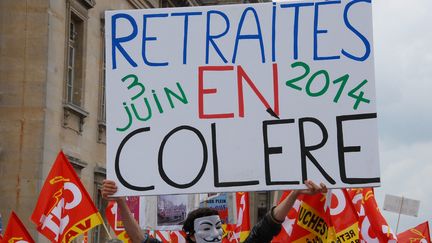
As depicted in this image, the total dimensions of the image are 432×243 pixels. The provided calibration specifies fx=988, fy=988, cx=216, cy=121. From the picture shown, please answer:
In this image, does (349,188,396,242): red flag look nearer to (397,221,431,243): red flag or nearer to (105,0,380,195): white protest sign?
(105,0,380,195): white protest sign

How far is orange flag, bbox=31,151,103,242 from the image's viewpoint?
10930 millimetres

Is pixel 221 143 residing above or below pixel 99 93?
below

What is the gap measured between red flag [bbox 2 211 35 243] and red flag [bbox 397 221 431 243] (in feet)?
21.9

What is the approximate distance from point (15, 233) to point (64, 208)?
0.60 meters

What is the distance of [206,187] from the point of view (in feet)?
18.4

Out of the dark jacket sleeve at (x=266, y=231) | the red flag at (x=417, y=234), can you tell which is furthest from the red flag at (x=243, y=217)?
the dark jacket sleeve at (x=266, y=231)

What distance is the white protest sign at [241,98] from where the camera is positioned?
18.3 ft

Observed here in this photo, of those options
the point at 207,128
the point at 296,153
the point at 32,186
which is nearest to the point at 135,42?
the point at 207,128

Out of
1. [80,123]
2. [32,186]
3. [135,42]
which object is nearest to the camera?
[135,42]

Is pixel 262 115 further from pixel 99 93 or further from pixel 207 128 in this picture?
pixel 99 93

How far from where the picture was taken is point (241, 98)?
19.1 feet

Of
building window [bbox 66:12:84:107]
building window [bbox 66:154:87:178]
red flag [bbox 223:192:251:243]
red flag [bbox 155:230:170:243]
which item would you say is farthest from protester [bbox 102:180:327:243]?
building window [bbox 66:12:84:107]

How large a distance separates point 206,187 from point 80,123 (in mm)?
16042

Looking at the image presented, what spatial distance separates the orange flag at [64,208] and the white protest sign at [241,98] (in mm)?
5162
